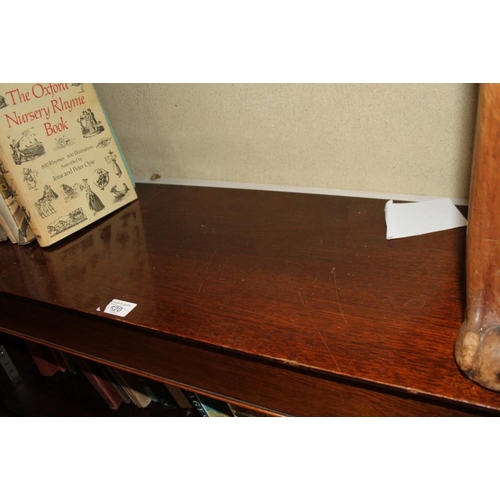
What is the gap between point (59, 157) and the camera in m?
0.97

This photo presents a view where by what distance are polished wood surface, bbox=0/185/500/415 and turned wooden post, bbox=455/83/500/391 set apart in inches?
1.4

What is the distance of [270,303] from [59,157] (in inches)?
23.3

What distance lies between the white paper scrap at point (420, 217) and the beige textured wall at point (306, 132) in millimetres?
46

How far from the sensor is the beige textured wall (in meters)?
0.86

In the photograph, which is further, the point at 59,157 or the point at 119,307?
the point at 59,157

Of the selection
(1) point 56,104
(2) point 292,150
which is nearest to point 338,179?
(2) point 292,150

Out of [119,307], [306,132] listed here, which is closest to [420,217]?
[306,132]

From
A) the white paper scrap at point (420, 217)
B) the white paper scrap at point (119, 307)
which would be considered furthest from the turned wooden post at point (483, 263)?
the white paper scrap at point (119, 307)

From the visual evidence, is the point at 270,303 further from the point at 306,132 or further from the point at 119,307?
the point at 306,132

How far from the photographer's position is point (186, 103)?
109 centimetres

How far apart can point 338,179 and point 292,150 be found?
12 cm

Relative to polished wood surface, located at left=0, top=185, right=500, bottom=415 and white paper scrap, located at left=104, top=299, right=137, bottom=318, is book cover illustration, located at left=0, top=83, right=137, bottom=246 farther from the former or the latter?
white paper scrap, located at left=104, top=299, right=137, bottom=318

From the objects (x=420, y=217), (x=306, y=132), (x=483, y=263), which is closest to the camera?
(x=483, y=263)

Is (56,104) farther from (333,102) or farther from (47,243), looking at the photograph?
(333,102)
